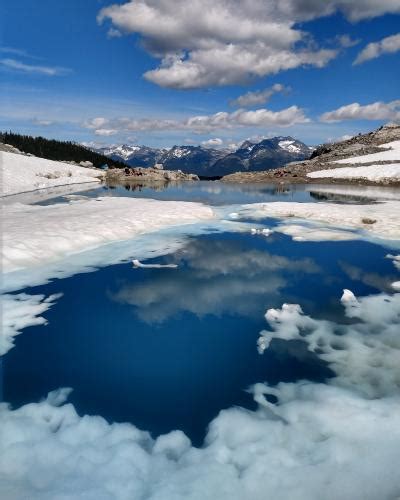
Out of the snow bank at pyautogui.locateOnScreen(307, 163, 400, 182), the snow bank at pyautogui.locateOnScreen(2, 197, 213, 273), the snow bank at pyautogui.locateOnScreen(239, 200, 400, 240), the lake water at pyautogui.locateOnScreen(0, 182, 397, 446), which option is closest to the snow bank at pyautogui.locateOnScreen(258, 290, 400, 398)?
the lake water at pyautogui.locateOnScreen(0, 182, 397, 446)

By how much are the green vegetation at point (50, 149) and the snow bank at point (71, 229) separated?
116591 mm

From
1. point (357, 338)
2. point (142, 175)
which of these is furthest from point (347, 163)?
point (357, 338)

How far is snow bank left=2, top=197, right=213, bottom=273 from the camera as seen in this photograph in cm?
1331

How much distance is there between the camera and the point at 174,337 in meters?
8.41

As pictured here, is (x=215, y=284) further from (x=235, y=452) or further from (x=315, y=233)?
(x=315, y=233)

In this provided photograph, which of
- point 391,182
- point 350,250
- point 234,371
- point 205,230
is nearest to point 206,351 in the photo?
point 234,371

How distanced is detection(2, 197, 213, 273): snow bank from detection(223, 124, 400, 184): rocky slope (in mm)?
43322

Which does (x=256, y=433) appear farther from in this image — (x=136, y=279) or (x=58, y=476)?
(x=136, y=279)

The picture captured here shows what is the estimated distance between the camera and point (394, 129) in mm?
91750

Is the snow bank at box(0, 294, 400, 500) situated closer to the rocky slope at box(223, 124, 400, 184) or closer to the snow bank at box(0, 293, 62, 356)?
the snow bank at box(0, 293, 62, 356)

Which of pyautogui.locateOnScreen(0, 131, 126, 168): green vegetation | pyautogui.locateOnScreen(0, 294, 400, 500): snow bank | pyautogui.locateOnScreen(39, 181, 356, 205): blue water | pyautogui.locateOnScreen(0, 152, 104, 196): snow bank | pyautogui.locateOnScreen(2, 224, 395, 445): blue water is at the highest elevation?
pyautogui.locateOnScreen(0, 131, 126, 168): green vegetation

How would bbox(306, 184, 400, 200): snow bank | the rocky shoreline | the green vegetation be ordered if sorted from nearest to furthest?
bbox(306, 184, 400, 200): snow bank → the rocky shoreline → the green vegetation

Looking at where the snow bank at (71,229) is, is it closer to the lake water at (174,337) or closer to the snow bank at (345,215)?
the lake water at (174,337)

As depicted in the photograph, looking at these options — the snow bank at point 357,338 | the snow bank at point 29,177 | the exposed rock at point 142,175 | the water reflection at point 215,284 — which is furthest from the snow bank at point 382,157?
the snow bank at point 357,338
